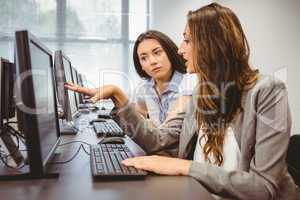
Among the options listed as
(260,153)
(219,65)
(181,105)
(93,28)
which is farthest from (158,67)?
(93,28)

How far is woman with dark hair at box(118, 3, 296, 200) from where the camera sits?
88 centimetres

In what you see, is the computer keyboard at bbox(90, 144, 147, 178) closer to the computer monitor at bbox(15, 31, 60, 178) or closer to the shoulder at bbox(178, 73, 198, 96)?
the computer monitor at bbox(15, 31, 60, 178)

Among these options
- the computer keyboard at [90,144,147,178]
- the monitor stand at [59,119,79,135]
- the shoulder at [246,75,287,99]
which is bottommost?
the monitor stand at [59,119,79,135]

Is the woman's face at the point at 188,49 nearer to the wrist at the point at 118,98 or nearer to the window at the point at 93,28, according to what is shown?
the wrist at the point at 118,98

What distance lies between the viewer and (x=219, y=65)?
1054mm

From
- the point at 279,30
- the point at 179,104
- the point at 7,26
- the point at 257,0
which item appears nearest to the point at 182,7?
the point at 257,0

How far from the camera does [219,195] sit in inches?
34.3

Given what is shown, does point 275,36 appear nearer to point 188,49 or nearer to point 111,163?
point 188,49

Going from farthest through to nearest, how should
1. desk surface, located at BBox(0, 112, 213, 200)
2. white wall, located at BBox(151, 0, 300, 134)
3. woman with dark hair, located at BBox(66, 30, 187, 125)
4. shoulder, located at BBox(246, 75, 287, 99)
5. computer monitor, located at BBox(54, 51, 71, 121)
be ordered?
1. white wall, located at BBox(151, 0, 300, 134)
2. woman with dark hair, located at BBox(66, 30, 187, 125)
3. computer monitor, located at BBox(54, 51, 71, 121)
4. shoulder, located at BBox(246, 75, 287, 99)
5. desk surface, located at BBox(0, 112, 213, 200)

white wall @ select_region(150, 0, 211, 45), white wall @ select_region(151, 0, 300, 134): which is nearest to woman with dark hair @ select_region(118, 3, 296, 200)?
white wall @ select_region(151, 0, 300, 134)

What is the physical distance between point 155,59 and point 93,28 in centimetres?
262

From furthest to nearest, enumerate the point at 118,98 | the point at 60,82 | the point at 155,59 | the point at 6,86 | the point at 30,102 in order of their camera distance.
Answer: the point at 155,59 < the point at 60,82 < the point at 118,98 < the point at 6,86 < the point at 30,102

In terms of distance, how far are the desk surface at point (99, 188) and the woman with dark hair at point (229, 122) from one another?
74 millimetres

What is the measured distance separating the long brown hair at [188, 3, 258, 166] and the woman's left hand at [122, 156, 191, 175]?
8.1 inches
